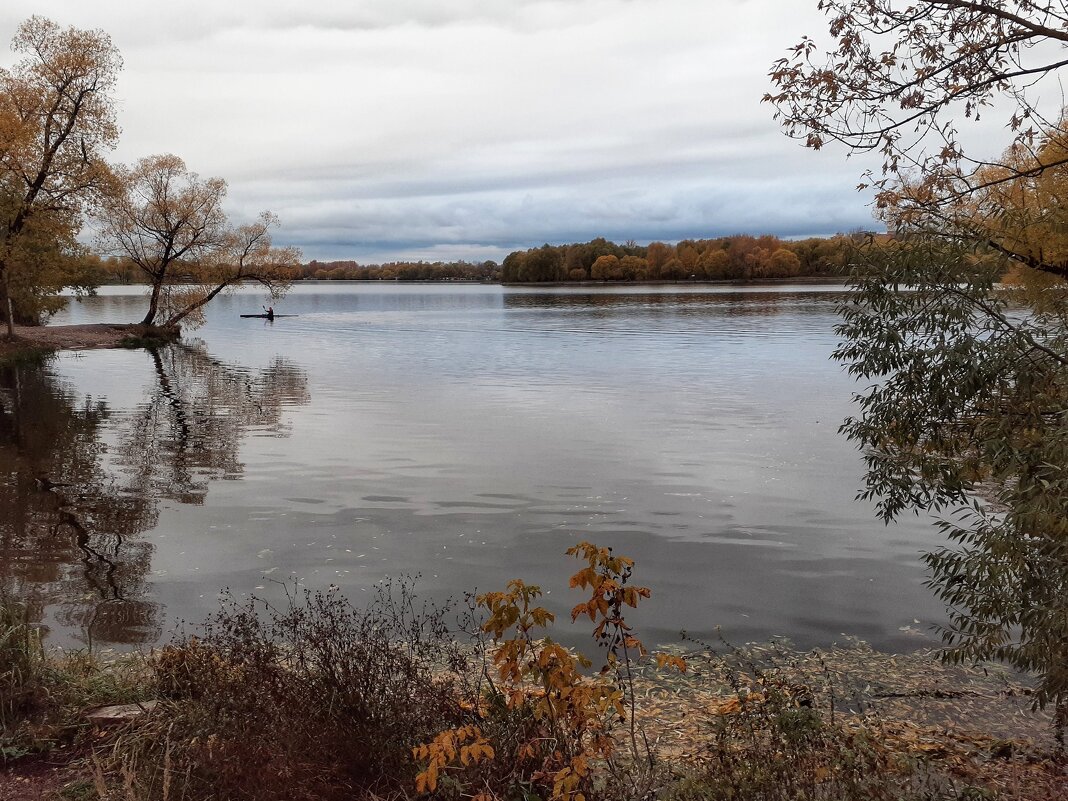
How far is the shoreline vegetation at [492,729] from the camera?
17.2 ft

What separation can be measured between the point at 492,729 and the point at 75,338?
5464 centimetres

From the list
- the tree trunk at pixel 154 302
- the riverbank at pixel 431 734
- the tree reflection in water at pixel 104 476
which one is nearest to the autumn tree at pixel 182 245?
the tree trunk at pixel 154 302

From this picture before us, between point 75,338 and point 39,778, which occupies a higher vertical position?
point 75,338

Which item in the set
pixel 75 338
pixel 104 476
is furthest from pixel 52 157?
pixel 104 476

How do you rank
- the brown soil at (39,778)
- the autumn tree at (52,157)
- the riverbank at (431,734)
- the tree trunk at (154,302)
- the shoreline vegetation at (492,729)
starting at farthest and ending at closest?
the tree trunk at (154,302)
the autumn tree at (52,157)
the brown soil at (39,778)
the riverbank at (431,734)
the shoreline vegetation at (492,729)

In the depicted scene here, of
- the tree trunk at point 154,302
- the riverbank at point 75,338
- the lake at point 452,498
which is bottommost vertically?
the lake at point 452,498

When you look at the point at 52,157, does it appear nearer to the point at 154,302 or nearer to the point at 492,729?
the point at 154,302

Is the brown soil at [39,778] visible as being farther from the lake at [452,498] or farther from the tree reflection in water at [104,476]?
the lake at [452,498]

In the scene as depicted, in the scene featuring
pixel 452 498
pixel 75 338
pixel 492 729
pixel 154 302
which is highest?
pixel 154 302

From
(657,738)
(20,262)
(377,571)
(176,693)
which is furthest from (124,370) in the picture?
(657,738)

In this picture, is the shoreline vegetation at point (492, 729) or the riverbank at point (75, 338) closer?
the shoreline vegetation at point (492, 729)

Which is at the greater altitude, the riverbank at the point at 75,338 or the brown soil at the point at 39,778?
the riverbank at the point at 75,338

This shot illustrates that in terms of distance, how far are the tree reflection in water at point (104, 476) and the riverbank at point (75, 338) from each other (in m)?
7.84

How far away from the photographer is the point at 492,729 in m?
5.85
